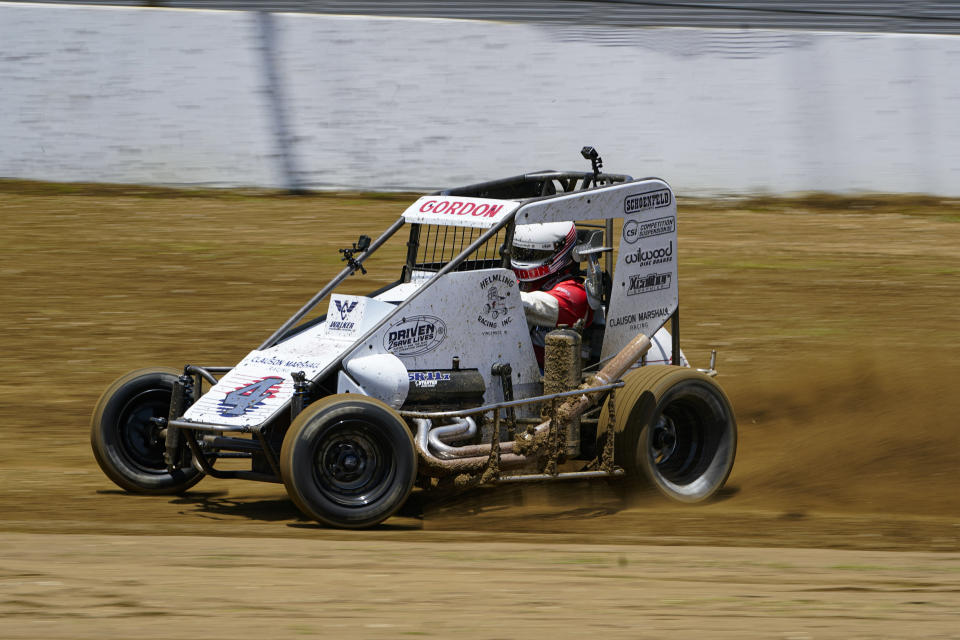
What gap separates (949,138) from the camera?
1908 cm

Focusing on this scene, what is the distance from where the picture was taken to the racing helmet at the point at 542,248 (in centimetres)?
901

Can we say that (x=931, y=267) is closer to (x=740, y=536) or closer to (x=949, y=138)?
(x=949, y=138)

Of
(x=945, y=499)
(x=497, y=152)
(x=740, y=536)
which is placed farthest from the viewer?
(x=497, y=152)

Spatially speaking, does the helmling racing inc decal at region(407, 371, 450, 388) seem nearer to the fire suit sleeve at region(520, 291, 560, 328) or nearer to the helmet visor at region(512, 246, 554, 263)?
the fire suit sleeve at region(520, 291, 560, 328)

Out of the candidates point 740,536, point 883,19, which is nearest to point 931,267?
point 883,19

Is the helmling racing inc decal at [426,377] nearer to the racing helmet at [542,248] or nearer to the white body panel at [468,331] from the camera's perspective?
the white body panel at [468,331]

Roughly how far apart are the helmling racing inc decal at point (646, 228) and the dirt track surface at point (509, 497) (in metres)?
1.63

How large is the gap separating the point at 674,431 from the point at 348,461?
8.02 ft

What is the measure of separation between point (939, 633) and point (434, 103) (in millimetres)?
14082

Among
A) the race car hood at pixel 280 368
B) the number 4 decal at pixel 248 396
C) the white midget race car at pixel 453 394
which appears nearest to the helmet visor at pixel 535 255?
the white midget race car at pixel 453 394

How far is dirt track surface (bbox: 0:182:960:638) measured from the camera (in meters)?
6.08

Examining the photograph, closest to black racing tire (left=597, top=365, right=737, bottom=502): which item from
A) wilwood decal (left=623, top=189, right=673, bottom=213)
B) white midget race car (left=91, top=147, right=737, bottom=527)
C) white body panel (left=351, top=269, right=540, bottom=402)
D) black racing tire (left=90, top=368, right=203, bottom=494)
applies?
white midget race car (left=91, top=147, right=737, bottom=527)

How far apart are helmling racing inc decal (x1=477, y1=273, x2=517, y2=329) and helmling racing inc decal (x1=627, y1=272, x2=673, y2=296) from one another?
97cm

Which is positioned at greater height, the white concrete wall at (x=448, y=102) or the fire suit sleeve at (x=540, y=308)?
the white concrete wall at (x=448, y=102)
